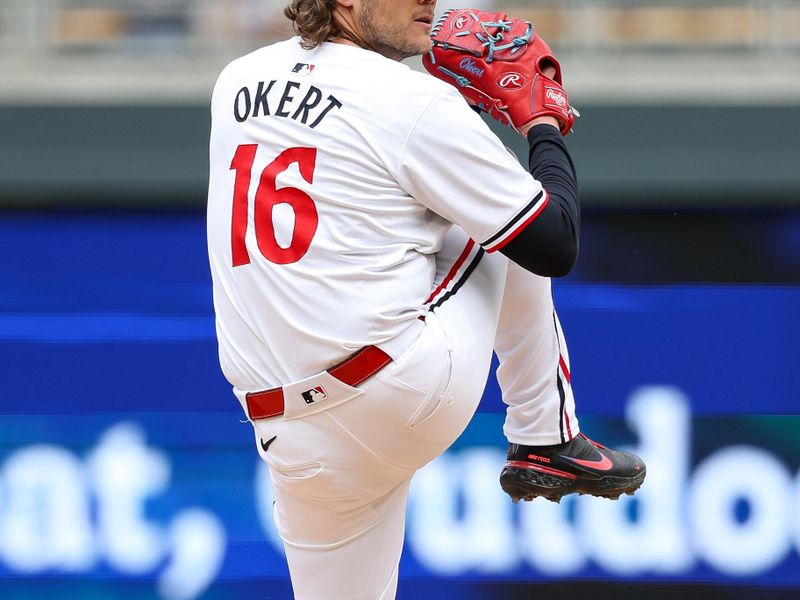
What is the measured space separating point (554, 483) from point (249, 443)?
1924 mm

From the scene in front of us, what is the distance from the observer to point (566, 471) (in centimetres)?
262

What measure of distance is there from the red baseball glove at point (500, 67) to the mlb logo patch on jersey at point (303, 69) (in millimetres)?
340

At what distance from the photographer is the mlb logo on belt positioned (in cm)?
224

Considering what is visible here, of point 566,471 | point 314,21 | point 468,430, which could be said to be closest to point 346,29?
point 314,21

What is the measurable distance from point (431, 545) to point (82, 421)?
126 cm

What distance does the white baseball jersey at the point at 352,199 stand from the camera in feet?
7.17

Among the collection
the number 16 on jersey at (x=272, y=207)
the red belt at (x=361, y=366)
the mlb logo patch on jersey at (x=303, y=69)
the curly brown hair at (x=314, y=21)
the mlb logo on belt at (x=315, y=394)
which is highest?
the curly brown hair at (x=314, y=21)

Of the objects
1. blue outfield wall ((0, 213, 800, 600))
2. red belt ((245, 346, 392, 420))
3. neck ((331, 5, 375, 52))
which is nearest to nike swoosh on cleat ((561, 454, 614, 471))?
red belt ((245, 346, 392, 420))

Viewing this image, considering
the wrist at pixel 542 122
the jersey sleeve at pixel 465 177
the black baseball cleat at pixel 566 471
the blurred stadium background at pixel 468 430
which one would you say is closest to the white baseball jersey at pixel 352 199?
the jersey sleeve at pixel 465 177

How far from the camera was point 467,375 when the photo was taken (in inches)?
89.5

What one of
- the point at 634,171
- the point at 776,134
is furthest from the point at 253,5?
the point at 776,134

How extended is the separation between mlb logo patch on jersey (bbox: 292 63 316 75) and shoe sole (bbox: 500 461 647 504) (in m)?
0.93

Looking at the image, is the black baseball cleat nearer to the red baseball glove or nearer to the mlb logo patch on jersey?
the red baseball glove

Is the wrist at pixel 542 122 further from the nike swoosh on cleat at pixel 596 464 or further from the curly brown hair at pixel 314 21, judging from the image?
the nike swoosh on cleat at pixel 596 464
